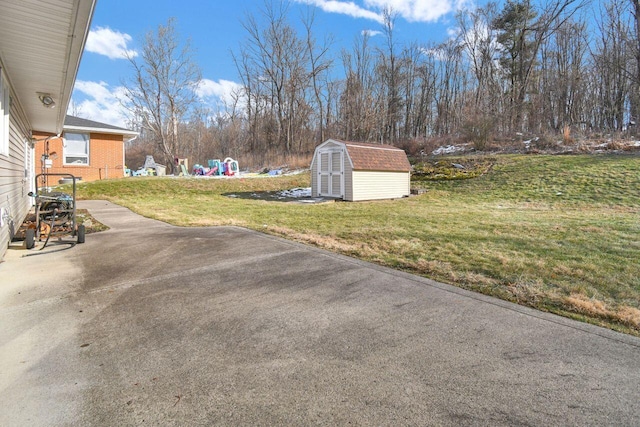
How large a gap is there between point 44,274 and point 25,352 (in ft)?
7.43

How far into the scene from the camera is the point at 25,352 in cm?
236

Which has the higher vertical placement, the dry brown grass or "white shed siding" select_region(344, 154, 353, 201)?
"white shed siding" select_region(344, 154, 353, 201)

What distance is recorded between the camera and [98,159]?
61.2 feet

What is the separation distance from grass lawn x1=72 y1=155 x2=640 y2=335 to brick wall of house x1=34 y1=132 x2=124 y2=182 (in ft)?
11.2

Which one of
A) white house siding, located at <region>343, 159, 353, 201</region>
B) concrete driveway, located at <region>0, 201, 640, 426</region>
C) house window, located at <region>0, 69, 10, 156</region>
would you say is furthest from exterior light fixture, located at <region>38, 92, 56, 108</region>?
white house siding, located at <region>343, 159, 353, 201</region>

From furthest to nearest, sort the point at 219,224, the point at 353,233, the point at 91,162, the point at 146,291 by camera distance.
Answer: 1. the point at 91,162
2. the point at 219,224
3. the point at 353,233
4. the point at 146,291

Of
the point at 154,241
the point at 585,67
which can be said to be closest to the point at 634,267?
the point at 154,241

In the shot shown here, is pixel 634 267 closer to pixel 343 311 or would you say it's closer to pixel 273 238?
pixel 343 311

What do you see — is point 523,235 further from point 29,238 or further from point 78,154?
point 78,154

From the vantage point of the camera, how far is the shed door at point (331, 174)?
14883 millimetres

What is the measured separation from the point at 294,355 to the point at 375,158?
14.0 metres

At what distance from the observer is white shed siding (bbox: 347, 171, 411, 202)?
14625 millimetres

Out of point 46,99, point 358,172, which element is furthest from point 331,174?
point 46,99

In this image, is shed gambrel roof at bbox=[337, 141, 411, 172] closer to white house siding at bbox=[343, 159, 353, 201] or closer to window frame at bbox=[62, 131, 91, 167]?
white house siding at bbox=[343, 159, 353, 201]
